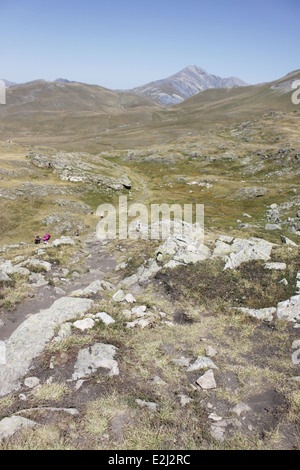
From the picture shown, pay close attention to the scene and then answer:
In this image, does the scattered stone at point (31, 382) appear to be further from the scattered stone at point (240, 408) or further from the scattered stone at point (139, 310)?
the scattered stone at point (240, 408)

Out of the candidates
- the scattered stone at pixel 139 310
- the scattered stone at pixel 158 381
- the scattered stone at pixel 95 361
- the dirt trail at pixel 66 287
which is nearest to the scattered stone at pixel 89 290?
the dirt trail at pixel 66 287

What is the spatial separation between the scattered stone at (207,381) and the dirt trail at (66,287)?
1094 centimetres

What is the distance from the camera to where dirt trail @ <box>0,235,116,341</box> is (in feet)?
50.3

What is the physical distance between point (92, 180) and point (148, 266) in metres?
54.1

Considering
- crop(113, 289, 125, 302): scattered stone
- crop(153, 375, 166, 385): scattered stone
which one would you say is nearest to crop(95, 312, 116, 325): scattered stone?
crop(113, 289, 125, 302): scattered stone

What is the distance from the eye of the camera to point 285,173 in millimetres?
92188

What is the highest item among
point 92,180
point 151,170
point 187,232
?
point 151,170

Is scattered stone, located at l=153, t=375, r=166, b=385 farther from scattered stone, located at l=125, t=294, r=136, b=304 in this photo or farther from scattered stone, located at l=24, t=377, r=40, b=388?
scattered stone, located at l=125, t=294, r=136, b=304

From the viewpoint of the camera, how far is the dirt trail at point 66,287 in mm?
15341

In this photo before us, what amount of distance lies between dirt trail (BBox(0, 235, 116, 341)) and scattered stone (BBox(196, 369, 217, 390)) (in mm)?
10942

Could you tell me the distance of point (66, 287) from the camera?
20984mm

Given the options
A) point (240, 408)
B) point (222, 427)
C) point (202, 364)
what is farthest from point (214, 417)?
point (202, 364)
